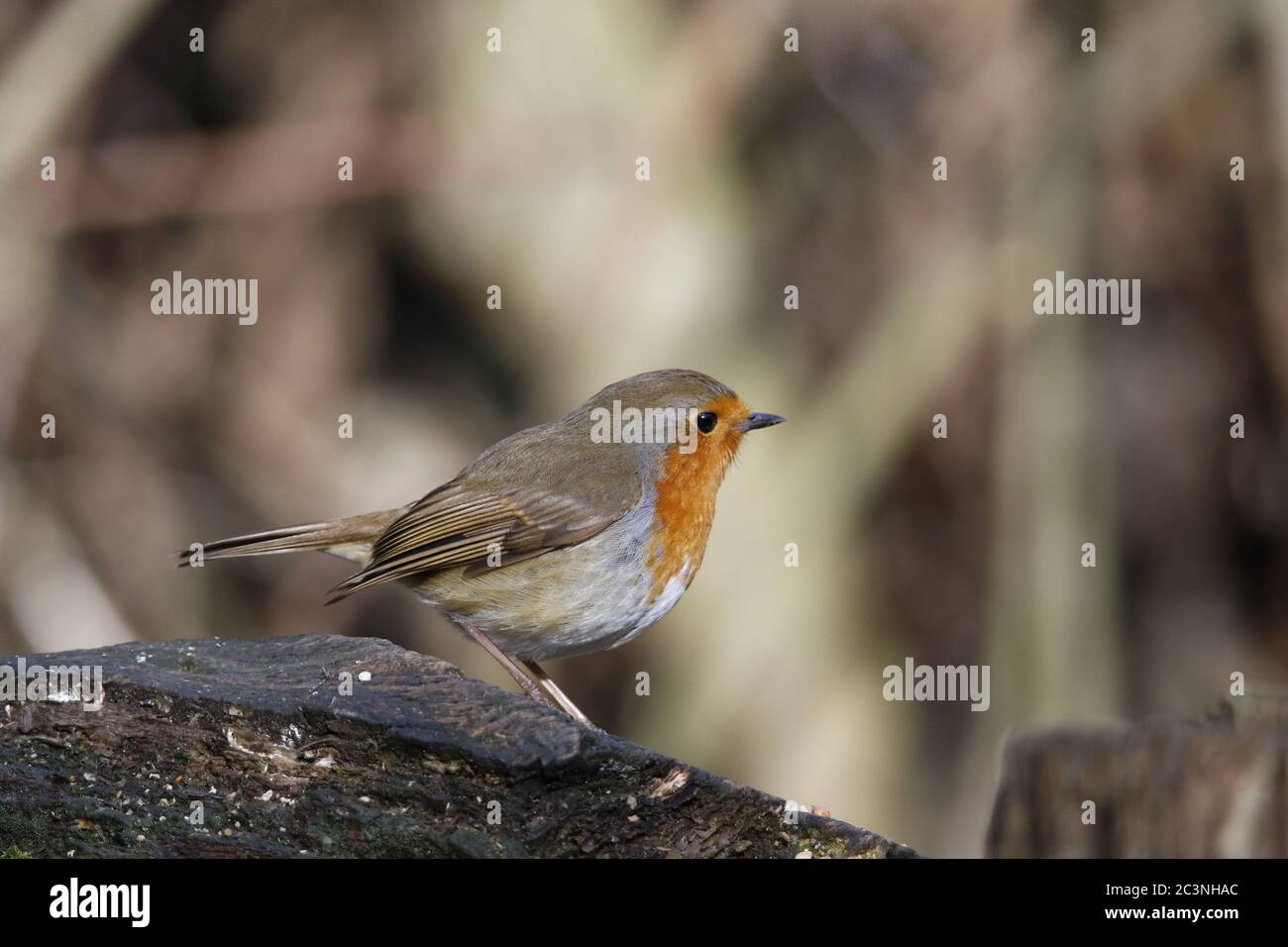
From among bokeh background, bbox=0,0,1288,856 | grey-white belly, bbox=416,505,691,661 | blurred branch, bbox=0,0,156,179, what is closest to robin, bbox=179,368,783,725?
grey-white belly, bbox=416,505,691,661

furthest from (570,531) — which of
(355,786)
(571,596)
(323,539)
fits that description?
(355,786)

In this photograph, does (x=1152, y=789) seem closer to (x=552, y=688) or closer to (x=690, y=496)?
(x=690, y=496)

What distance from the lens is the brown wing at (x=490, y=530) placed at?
446cm

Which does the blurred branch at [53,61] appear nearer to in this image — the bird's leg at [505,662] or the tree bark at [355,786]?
the bird's leg at [505,662]

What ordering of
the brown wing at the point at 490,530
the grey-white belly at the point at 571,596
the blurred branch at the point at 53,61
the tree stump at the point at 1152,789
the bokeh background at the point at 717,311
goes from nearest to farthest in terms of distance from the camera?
1. the tree stump at the point at 1152,789
2. the grey-white belly at the point at 571,596
3. the brown wing at the point at 490,530
4. the blurred branch at the point at 53,61
5. the bokeh background at the point at 717,311

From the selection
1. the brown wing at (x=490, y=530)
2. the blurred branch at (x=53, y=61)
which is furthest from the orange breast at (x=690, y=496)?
the blurred branch at (x=53, y=61)

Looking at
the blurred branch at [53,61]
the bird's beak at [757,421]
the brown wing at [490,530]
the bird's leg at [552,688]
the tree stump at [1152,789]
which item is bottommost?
the tree stump at [1152,789]

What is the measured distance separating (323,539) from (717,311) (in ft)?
8.91

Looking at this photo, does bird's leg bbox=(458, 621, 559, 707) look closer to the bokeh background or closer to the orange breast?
the orange breast

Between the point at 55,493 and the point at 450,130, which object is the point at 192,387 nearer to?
the point at 55,493

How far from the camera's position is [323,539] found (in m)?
4.86

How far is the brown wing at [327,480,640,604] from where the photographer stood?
4465 mm

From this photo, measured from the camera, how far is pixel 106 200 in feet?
24.0

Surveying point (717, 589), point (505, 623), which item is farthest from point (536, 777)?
point (717, 589)
